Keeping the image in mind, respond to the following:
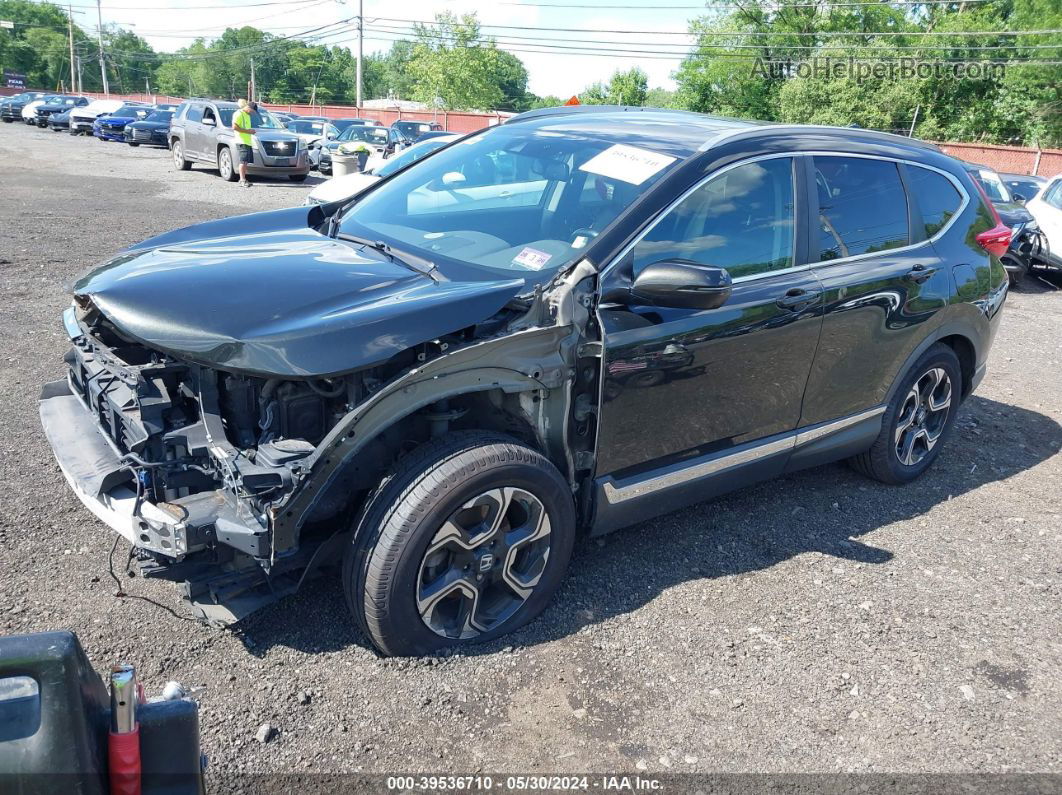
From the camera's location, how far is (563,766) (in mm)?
2699

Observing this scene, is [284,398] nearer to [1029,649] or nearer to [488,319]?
[488,319]

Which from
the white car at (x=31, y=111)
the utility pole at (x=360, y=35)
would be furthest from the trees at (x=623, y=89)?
the white car at (x=31, y=111)

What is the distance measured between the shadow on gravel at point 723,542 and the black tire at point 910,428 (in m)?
0.12

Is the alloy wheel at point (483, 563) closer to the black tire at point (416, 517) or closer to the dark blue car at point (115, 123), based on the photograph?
the black tire at point (416, 517)

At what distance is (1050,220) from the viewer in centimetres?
1209

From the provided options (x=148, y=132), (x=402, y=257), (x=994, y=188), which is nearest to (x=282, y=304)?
(x=402, y=257)

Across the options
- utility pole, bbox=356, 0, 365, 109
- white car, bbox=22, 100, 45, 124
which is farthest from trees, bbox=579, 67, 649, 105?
white car, bbox=22, 100, 45, 124

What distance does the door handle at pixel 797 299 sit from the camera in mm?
3723

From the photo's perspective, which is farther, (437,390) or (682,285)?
(682,285)

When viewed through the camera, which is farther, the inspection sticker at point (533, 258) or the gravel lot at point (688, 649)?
the inspection sticker at point (533, 258)

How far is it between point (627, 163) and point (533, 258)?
0.65 meters

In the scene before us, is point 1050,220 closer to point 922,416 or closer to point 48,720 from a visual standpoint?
point 922,416

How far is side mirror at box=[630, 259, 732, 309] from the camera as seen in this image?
10.0 feet

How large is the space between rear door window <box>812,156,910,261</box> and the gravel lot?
1.43 m
